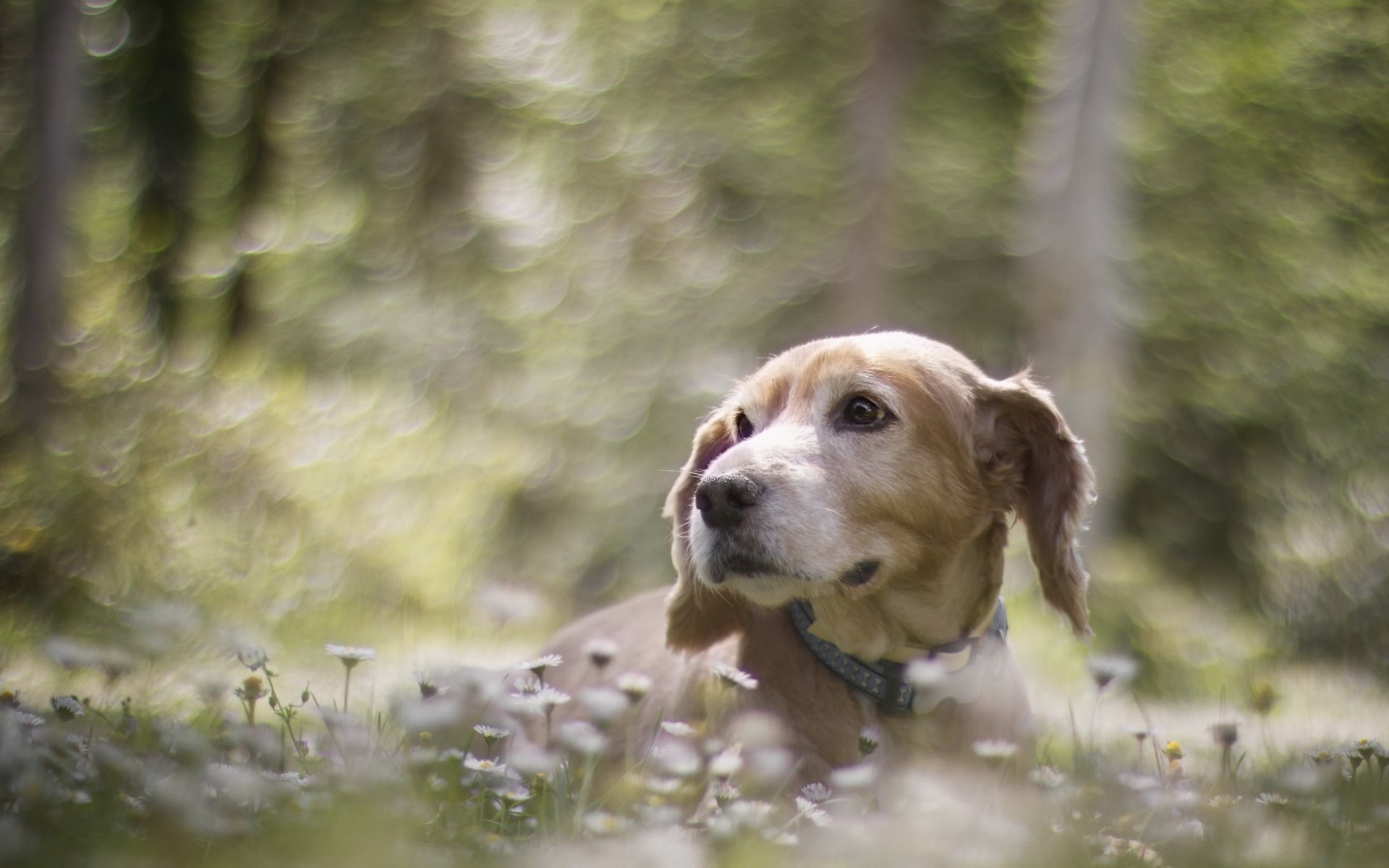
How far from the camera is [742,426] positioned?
A: 146 inches

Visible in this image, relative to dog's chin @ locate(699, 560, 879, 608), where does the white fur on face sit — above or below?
above

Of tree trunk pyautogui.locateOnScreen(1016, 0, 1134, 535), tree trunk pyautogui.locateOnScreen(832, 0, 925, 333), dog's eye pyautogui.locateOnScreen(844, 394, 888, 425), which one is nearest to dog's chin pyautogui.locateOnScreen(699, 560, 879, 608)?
dog's eye pyautogui.locateOnScreen(844, 394, 888, 425)

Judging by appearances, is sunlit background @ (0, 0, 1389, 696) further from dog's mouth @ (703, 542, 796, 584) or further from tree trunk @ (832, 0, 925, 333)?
dog's mouth @ (703, 542, 796, 584)

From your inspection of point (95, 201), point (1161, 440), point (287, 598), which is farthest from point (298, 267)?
point (1161, 440)

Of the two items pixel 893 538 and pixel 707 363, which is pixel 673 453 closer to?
pixel 707 363

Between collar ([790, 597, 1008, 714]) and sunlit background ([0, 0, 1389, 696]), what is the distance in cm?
378

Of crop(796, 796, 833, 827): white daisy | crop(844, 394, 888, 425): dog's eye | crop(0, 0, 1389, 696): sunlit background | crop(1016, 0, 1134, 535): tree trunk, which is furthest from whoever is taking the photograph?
crop(1016, 0, 1134, 535): tree trunk

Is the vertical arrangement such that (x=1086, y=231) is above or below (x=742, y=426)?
below

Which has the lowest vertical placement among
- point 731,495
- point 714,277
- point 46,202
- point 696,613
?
point 714,277

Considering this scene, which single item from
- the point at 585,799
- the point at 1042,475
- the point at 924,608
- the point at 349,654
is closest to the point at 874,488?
the point at 924,608

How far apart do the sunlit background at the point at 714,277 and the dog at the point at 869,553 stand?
3.65 m

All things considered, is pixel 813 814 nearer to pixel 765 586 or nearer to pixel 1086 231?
pixel 765 586

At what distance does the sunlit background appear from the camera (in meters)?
7.12

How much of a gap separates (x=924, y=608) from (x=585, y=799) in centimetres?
139
